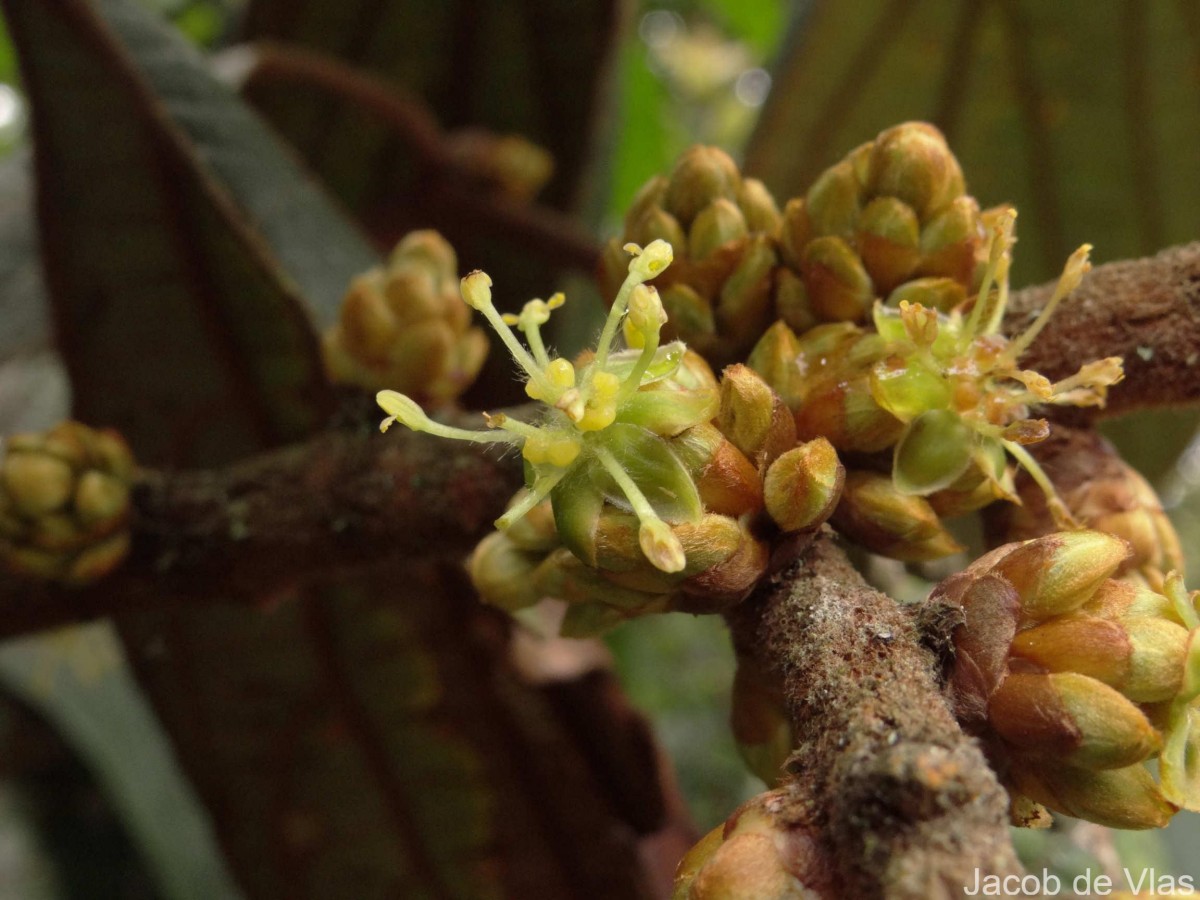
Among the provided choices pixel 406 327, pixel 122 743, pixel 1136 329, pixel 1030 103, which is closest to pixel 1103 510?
pixel 1136 329

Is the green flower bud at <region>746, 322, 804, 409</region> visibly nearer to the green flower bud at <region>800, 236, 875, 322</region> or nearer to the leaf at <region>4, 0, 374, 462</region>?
the green flower bud at <region>800, 236, 875, 322</region>

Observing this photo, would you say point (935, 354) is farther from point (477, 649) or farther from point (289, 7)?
point (289, 7)

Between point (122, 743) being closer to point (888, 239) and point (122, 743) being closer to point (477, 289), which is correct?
point (477, 289)

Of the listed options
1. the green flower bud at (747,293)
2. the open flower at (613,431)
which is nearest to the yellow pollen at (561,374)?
the open flower at (613,431)

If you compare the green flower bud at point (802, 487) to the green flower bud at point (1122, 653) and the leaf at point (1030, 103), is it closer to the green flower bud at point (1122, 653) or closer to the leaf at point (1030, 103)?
the green flower bud at point (1122, 653)

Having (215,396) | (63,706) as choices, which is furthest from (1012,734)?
(63,706)

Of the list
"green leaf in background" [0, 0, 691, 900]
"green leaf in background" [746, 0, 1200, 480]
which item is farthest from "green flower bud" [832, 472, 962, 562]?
"green leaf in background" [746, 0, 1200, 480]
